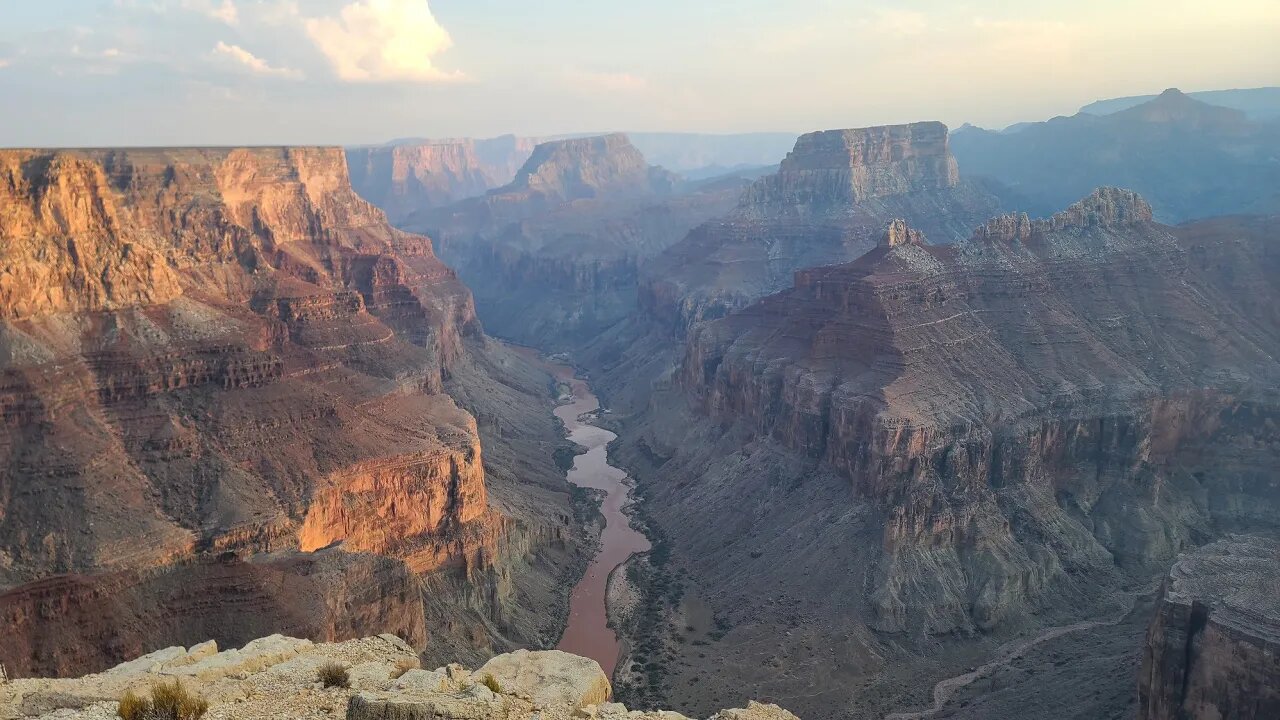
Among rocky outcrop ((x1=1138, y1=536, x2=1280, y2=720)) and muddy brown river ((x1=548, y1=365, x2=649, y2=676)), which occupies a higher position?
rocky outcrop ((x1=1138, y1=536, x2=1280, y2=720))

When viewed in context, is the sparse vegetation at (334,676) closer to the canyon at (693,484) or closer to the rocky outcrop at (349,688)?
the rocky outcrop at (349,688)

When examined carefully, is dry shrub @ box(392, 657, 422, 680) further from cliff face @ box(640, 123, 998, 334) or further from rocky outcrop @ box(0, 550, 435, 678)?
cliff face @ box(640, 123, 998, 334)

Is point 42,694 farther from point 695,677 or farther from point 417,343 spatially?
point 417,343

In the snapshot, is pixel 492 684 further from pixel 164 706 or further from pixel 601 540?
pixel 601 540

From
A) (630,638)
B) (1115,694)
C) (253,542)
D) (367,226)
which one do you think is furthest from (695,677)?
(367,226)

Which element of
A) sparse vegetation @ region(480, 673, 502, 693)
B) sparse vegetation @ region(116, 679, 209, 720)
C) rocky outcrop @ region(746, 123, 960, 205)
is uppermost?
rocky outcrop @ region(746, 123, 960, 205)

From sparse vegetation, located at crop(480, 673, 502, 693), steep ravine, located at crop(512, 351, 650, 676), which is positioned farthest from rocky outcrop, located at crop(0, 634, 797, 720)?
steep ravine, located at crop(512, 351, 650, 676)

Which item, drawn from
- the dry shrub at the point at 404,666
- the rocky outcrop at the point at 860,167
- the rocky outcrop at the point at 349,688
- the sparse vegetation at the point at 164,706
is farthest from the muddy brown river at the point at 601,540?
the rocky outcrop at the point at 860,167
